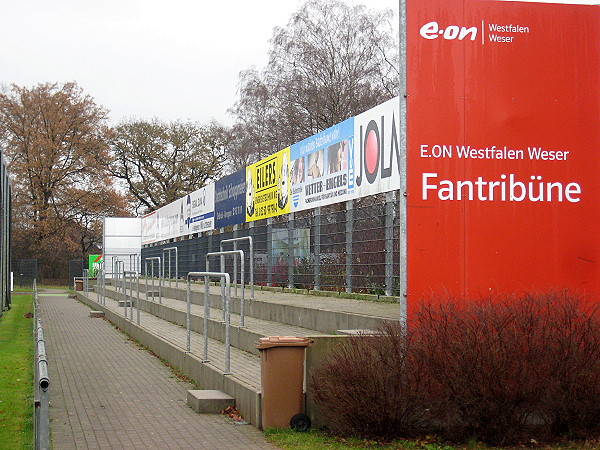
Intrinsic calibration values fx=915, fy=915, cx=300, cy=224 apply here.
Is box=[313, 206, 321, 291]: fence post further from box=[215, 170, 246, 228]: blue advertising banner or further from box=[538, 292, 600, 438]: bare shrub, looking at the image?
box=[538, 292, 600, 438]: bare shrub

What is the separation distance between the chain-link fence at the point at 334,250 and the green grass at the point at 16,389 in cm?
486

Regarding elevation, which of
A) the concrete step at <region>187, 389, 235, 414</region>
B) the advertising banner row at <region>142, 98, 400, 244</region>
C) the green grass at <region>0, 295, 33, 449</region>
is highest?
the advertising banner row at <region>142, 98, 400, 244</region>

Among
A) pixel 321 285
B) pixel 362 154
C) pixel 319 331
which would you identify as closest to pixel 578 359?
pixel 319 331

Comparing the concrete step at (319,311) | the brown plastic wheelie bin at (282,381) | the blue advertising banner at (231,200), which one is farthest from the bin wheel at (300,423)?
the blue advertising banner at (231,200)

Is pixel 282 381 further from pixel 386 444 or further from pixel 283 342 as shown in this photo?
pixel 386 444

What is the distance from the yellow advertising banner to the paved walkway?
4.04 meters

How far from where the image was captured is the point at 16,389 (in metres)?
11.3

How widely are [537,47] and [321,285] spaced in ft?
26.3

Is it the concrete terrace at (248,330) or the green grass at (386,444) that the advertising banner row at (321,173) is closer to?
the concrete terrace at (248,330)

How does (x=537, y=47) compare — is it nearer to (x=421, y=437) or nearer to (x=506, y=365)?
(x=506, y=365)

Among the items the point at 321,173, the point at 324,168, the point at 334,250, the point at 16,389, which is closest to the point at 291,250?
the point at 321,173

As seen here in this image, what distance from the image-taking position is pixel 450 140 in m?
8.09

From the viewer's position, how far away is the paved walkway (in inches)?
308

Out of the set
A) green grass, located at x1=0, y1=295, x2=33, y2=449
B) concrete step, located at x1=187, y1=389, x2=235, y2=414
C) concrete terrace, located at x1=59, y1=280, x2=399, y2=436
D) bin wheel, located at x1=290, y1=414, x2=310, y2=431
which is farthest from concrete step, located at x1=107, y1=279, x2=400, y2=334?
green grass, located at x1=0, y1=295, x2=33, y2=449
